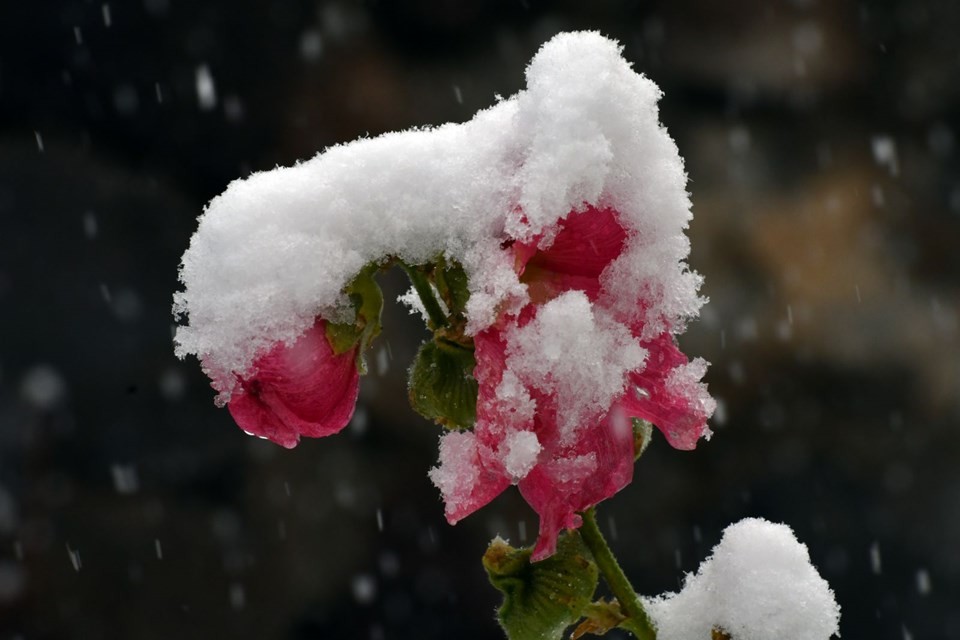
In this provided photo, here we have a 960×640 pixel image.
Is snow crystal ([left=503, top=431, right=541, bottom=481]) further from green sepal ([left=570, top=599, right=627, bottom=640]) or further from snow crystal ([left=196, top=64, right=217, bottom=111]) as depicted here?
snow crystal ([left=196, top=64, right=217, bottom=111])

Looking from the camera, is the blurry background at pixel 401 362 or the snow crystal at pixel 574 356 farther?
the blurry background at pixel 401 362

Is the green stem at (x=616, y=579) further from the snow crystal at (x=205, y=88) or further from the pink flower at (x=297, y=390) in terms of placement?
the snow crystal at (x=205, y=88)

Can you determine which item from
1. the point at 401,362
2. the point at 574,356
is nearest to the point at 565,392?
the point at 574,356

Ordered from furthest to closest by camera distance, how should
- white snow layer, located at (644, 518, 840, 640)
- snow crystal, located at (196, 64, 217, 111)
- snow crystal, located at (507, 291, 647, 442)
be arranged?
1. snow crystal, located at (196, 64, 217, 111)
2. white snow layer, located at (644, 518, 840, 640)
3. snow crystal, located at (507, 291, 647, 442)

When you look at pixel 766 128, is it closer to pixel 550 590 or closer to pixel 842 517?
pixel 842 517

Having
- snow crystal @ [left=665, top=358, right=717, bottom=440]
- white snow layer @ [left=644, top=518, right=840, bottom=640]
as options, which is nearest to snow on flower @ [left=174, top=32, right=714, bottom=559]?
snow crystal @ [left=665, top=358, right=717, bottom=440]

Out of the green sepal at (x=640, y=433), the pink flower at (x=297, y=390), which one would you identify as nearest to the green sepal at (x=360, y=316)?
the pink flower at (x=297, y=390)
